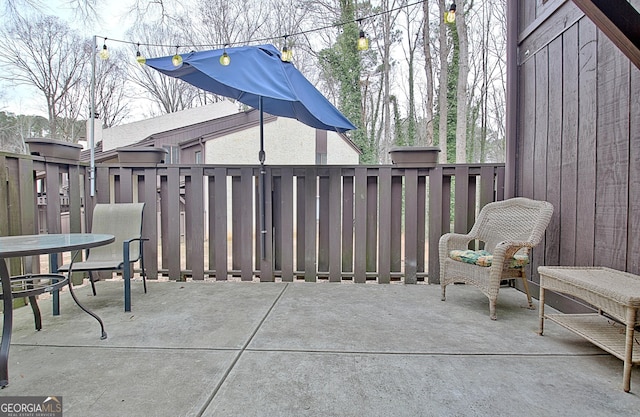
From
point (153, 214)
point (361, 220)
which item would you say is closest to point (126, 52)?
point (153, 214)

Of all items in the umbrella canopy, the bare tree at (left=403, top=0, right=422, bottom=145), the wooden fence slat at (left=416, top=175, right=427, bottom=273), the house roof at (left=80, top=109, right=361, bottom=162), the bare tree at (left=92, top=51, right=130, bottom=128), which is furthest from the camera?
the bare tree at (left=92, top=51, right=130, bottom=128)

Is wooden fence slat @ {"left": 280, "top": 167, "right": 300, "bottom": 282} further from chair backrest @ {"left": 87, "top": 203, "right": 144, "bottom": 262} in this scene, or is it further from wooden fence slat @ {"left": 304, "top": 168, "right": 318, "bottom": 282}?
chair backrest @ {"left": 87, "top": 203, "right": 144, "bottom": 262}

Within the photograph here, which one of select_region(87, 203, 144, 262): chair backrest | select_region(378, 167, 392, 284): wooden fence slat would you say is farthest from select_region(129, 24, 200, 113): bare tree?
select_region(378, 167, 392, 284): wooden fence slat

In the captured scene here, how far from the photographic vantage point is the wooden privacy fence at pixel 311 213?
347 centimetres

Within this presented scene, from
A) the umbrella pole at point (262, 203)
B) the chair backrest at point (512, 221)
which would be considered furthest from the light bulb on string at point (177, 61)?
the chair backrest at point (512, 221)

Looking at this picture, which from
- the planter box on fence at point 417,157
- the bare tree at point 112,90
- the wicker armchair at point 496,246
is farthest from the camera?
the bare tree at point 112,90

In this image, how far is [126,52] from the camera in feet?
52.2

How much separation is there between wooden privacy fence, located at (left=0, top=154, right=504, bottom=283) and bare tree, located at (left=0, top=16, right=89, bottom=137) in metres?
11.2

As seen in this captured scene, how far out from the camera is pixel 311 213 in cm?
363

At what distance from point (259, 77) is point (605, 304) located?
2.80 metres

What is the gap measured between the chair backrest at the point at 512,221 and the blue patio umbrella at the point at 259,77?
164 centimetres

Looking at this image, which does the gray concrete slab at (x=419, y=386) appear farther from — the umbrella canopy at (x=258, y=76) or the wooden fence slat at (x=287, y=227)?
the umbrella canopy at (x=258, y=76)

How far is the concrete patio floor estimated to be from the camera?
4.77 feet

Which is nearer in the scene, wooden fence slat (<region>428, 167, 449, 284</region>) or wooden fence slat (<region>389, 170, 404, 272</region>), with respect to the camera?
wooden fence slat (<region>428, 167, 449, 284</region>)
